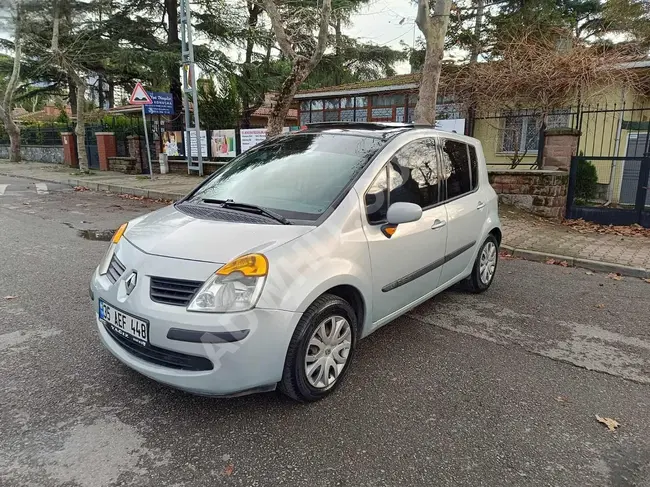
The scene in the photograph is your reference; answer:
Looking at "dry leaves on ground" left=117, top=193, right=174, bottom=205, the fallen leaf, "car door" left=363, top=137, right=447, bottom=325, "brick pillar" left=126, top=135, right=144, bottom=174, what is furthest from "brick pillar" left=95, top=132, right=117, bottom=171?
the fallen leaf

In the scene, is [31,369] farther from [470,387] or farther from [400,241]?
[470,387]

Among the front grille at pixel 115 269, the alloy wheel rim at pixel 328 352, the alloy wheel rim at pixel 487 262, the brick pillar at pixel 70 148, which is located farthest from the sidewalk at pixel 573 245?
the brick pillar at pixel 70 148

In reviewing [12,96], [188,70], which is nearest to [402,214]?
[188,70]

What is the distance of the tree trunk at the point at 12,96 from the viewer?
19766mm

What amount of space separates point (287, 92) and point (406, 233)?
913 cm

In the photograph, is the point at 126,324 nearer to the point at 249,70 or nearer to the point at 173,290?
the point at 173,290

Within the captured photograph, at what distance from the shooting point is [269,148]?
13.3ft

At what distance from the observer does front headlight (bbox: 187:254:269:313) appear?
246cm

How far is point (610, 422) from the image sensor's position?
9.11 ft

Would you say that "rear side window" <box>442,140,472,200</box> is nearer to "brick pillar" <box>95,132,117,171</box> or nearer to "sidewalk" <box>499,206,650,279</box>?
"sidewalk" <box>499,206,650,279</box>

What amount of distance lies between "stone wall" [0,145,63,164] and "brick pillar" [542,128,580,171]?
24.6m

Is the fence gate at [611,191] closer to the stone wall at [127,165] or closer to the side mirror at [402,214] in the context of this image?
the side mirror at [402,214]

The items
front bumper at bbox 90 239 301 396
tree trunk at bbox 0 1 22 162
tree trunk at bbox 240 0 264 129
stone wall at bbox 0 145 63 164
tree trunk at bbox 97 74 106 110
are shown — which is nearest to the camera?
front bumper at bbox 90 239 301 396

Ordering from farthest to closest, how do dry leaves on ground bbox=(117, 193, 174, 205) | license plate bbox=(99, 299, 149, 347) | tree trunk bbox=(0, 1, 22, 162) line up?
1. tree trunk bbox=(0, 1, 22, 162)
2. dry leaves on ground bbox=(117, 193, 174, 205)
3. license plate bbox=(99, 299, 149, 347)
